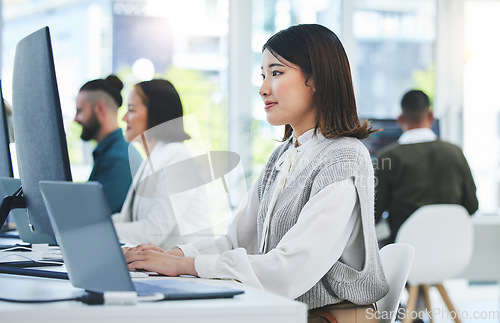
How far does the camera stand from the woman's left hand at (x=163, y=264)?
125 cm

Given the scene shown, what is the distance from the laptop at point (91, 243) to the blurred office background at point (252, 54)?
3.35 metres

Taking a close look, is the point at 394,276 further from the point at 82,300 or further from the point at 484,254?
the point at 484,254

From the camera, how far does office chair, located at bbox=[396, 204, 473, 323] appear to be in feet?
10.5

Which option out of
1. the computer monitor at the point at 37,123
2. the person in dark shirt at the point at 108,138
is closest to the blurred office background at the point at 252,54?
the person in dark shirt at the point at 108,138

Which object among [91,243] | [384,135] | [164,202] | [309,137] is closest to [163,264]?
[91,243]

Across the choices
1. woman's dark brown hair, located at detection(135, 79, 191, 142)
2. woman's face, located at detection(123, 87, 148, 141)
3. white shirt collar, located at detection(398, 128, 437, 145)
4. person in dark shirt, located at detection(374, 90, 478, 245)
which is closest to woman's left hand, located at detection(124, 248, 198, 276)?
woman's dark brown hair, located at detection(135, 79, 191, 142)

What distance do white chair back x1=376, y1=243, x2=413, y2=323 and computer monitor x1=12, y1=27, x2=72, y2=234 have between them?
743 mm

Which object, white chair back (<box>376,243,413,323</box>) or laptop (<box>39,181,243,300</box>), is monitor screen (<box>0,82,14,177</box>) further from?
white chair back (<box>376,243,413,323</box>)

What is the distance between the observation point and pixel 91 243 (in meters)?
0.90

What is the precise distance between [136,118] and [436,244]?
1689mm

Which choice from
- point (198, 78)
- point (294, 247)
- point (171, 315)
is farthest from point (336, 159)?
point (198, 78)

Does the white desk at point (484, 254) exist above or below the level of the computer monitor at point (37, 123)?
below

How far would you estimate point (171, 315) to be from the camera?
0.85 meters

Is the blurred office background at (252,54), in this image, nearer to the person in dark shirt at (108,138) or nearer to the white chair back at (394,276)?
the person in dark shirt at (108,138)
